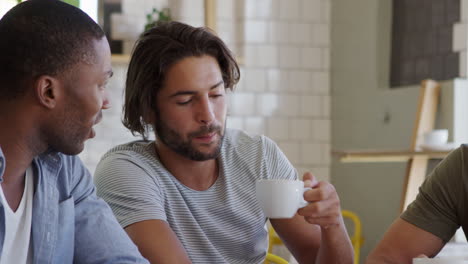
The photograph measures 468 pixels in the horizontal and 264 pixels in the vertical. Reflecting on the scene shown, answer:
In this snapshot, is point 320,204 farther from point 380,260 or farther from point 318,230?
point 318,230

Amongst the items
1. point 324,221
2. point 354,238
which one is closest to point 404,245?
Result: point 324,221

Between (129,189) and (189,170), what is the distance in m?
0.19

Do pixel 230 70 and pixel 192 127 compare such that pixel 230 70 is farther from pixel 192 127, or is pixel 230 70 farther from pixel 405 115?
pixel 405 115

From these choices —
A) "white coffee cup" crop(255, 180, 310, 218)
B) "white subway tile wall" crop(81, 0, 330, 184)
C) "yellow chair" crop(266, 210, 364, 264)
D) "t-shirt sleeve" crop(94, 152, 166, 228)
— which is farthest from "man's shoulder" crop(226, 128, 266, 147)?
"white subway tile wall" crop(81, 0, 330, 184)

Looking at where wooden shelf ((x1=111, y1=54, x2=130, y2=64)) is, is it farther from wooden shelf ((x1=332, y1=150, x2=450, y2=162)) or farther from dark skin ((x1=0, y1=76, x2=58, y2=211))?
dark skin ((x1=0, y1=76, x2=58, y2=211))

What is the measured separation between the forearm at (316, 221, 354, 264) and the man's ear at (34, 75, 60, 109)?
62 cm

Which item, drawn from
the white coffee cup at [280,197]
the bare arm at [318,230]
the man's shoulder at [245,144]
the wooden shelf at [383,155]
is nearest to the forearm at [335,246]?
the bare arm at [318,230]

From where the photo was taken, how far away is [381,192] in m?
3.86

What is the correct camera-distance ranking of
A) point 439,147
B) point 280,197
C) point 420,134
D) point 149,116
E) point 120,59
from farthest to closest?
point 120,59 → point 420,134 → point 439,147 → point 149,116 → point 280,197

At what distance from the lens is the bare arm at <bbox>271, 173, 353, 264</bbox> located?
1.37m

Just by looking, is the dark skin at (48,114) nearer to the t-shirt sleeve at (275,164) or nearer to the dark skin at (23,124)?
the dark skin at (23,124)

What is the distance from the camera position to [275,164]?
175 centimetres

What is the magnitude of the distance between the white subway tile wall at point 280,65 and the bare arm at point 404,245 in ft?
7.30

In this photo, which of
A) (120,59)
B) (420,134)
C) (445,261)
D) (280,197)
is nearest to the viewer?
(445,261)
